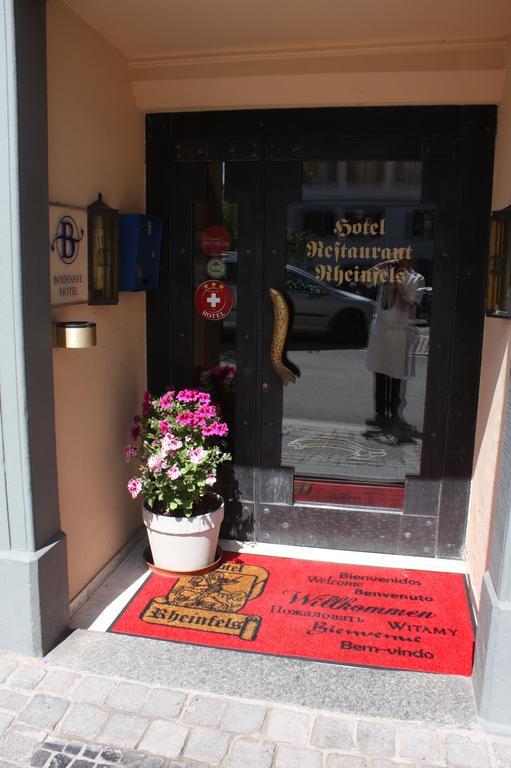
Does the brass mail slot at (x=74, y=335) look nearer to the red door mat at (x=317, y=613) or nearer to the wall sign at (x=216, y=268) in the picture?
the wall sign at (x=216, y=268)

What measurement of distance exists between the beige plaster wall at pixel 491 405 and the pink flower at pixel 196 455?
1.48 metres

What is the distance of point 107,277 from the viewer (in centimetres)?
332

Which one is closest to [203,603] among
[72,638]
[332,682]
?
[72,638]

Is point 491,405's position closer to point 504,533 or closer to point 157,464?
point 504,533

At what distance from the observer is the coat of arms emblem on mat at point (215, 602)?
316 centimetres

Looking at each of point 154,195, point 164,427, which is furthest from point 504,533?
point 154,195

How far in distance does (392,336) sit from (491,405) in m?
0.72

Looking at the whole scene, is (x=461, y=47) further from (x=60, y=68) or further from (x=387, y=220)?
(x=60, y=68)

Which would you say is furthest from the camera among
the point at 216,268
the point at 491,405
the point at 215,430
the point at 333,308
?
the point at 216,268

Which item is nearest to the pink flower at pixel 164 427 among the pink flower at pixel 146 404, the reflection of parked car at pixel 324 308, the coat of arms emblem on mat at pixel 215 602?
the pink flower at pixel 146 404

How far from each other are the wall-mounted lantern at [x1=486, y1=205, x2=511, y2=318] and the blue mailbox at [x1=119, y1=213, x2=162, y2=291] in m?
1.83

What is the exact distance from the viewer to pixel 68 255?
300 centimetres

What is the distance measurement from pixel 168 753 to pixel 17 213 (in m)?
2.09

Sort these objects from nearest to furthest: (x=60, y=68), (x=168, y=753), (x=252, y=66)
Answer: (x=168, y=753)
(x=60, y=68)
(x=252, y=66)
